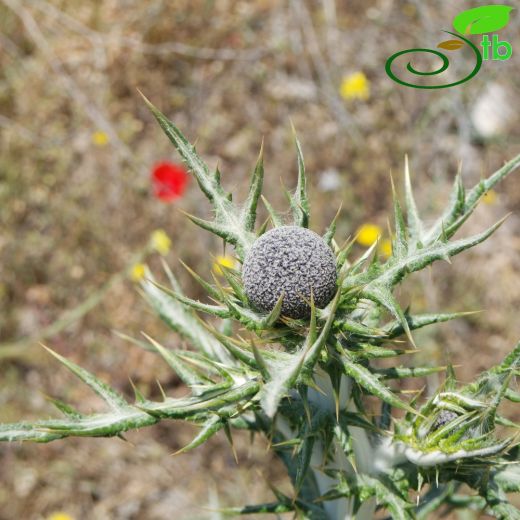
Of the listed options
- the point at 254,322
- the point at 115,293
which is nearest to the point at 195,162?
the point at 254,322

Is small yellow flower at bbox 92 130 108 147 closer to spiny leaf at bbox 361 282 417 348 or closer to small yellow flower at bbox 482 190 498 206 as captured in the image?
small yellow flower at bbox 482 190 498 206

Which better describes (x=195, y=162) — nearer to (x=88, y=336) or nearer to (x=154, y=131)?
(x=88, y=336)

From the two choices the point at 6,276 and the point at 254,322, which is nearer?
the point at 254,322

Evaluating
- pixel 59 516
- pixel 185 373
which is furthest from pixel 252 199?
pixel 59 516

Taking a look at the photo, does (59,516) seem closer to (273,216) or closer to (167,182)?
(167,182)

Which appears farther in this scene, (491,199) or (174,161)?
(174,161)

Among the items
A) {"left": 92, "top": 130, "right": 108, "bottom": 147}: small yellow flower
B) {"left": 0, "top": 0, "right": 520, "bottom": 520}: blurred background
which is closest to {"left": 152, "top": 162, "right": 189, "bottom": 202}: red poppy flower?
{"left": 0, "top": 0, "right": 520, "bottom": 520}: blurred background
